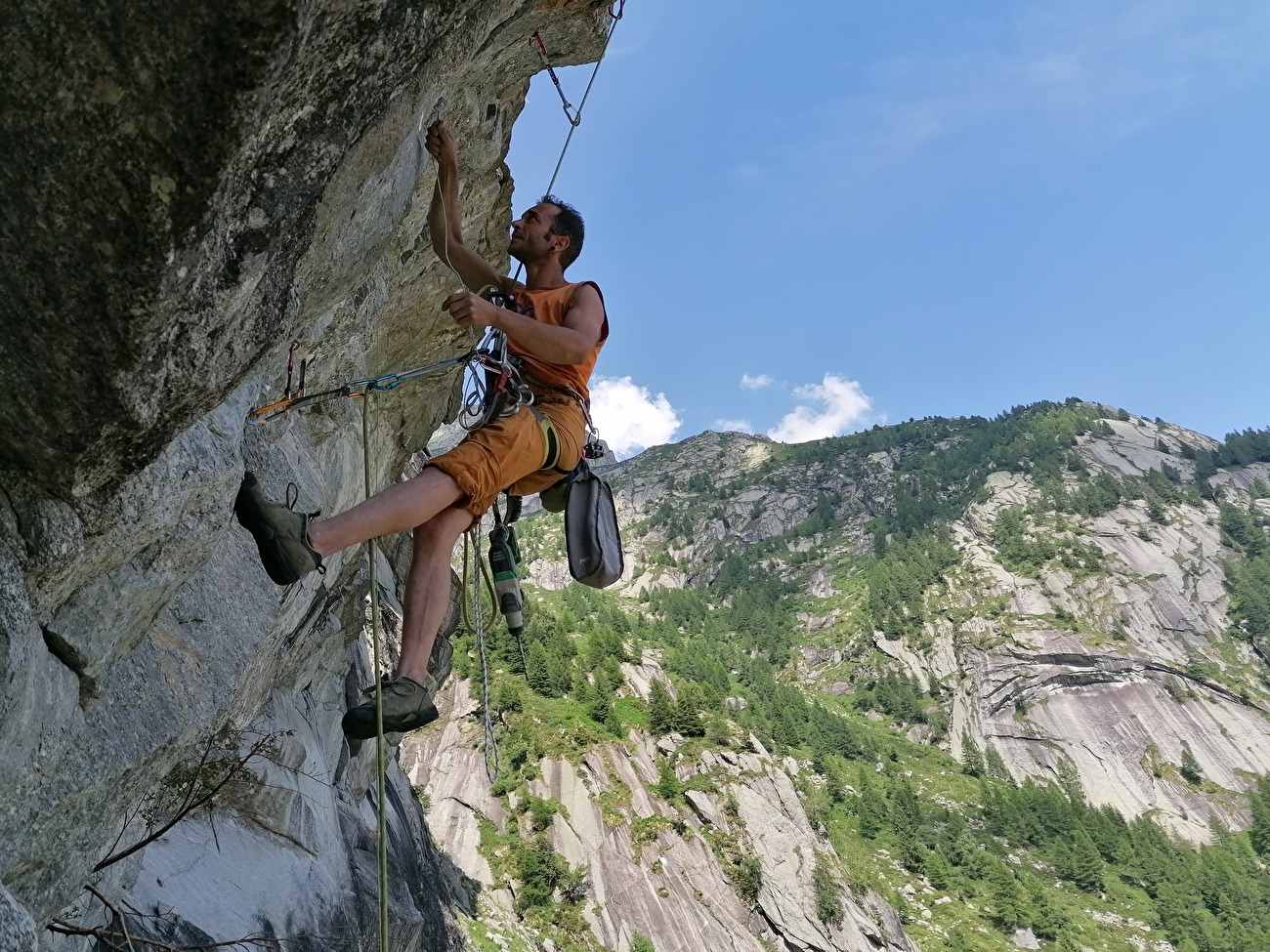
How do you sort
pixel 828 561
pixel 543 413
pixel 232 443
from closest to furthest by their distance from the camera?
1. pixel 232 443
2. pixel 543 413
3. pixel 828 561

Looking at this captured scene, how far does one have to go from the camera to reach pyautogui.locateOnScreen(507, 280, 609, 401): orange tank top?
440 cm

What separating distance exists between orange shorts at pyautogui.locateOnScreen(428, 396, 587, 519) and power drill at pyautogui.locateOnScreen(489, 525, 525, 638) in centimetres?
61

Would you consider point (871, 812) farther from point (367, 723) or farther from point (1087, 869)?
point (367, 723)

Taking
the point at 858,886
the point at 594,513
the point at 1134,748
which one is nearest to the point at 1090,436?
the point at 1134,748

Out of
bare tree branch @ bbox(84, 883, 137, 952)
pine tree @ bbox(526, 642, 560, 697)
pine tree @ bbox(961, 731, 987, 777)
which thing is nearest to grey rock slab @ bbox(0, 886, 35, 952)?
bare tree branch @ bbox(84, 883, 137, 952)

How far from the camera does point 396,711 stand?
346 cm

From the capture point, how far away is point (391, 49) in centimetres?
259

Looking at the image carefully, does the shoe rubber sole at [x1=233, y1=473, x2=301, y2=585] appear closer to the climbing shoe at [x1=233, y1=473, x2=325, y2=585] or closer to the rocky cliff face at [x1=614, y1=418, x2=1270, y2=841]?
the climbing shoe at [x1=233, y1=473, x2=325, y2=585]

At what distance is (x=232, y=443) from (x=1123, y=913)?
8224 cm

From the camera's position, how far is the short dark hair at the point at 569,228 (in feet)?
16.1

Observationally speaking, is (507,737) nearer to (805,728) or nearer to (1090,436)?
(805,728)

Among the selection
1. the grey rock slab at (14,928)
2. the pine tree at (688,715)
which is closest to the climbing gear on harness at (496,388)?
the grey rock slab at (14,928)

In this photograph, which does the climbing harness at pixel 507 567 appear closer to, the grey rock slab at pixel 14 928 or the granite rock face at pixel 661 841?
the grey rock slab at pixel 14 928

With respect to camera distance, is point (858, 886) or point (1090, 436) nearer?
point (858, 886)
